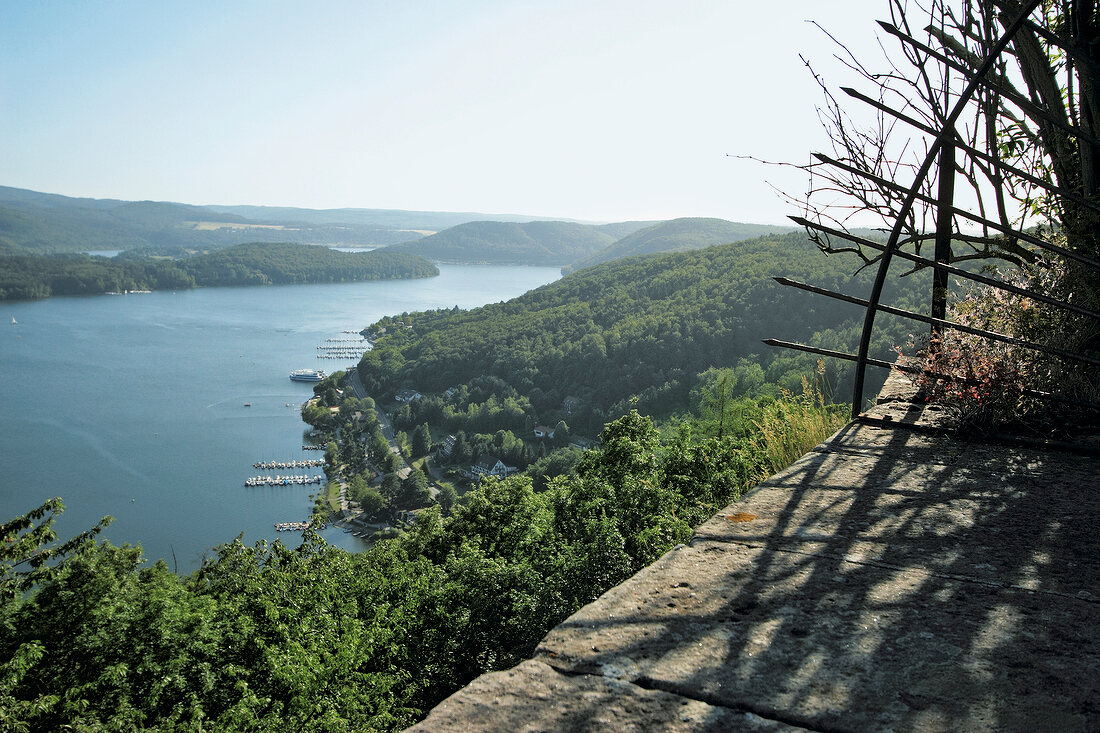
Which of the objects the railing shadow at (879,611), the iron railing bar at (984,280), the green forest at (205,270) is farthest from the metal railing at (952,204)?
the green forest at (205,270)

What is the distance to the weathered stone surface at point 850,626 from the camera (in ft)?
3.74

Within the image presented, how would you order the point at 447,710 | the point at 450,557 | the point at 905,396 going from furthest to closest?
the point at 450,557, the point at 905,396, the point at 447,710

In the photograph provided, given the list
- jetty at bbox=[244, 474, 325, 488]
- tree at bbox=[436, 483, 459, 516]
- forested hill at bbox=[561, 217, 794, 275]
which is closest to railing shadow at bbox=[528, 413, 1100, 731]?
tree at bbox=[436, 483, 459, 516]

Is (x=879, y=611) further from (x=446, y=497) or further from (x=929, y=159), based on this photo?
(x=446, y=497)

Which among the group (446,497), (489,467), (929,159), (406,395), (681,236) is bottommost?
(446,497)

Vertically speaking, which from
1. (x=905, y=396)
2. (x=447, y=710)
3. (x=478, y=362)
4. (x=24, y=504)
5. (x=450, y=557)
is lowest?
(x=24, y=504)

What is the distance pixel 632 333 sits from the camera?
2420 inches

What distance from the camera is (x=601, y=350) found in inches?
2422

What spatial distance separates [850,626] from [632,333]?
2383 inches

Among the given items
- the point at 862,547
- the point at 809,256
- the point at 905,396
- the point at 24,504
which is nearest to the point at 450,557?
the point at 905,396

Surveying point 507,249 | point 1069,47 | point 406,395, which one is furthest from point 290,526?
point 507,249

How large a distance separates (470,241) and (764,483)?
199950mm

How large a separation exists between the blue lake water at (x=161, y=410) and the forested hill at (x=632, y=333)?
1404cm

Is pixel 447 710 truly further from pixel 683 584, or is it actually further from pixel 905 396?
pixel 905 396
